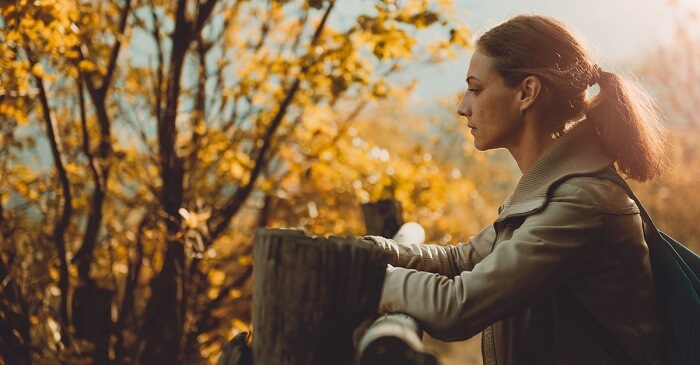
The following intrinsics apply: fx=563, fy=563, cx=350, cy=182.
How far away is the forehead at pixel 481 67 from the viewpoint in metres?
1.99

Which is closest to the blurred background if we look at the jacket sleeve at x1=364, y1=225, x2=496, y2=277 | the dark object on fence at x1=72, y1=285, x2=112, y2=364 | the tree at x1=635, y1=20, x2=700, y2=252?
the dark object on fence at x1=72, y1=285, x2=112, y2=364

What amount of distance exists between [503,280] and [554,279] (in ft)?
0.55

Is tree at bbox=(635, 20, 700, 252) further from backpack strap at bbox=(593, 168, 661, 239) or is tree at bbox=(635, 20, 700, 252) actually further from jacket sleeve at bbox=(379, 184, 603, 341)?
jacket sleeve at bbox=(379, 184, 603, 341)

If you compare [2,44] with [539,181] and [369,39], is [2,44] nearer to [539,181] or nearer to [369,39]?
[369,39]

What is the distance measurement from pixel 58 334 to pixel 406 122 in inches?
848

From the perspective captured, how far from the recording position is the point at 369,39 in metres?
3.93

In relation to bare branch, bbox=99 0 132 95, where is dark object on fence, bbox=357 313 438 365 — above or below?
below

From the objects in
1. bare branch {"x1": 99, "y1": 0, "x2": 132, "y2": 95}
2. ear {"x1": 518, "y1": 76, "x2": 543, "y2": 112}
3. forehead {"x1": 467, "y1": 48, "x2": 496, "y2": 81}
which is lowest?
ear {"x1": 518, "y1": 76, "x2": 543, "y2": 112}

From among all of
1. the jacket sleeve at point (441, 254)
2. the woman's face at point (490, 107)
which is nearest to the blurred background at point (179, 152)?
the woman's face at point (490, 107)

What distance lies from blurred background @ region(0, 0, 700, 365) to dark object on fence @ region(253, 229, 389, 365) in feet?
7.06

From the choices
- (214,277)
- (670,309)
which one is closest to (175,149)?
(214,277)

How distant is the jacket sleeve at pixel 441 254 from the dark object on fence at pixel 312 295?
845mm

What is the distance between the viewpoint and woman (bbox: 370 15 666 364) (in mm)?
1477

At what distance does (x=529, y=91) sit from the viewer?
1925 millimetres
